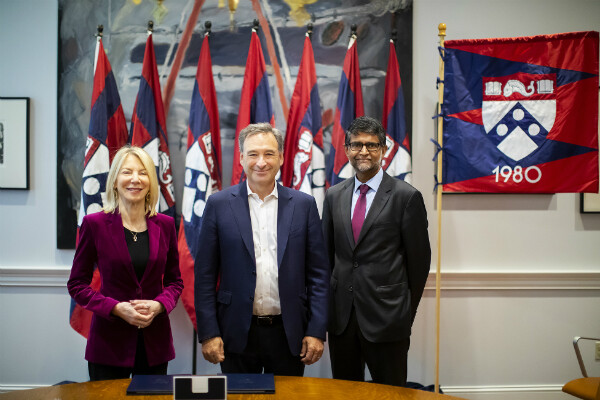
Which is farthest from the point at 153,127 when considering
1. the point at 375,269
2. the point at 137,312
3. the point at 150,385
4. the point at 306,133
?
the point at 150,385

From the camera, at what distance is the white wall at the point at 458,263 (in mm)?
3168

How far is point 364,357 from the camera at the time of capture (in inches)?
87.0

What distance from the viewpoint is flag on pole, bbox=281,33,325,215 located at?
2955 millimetres

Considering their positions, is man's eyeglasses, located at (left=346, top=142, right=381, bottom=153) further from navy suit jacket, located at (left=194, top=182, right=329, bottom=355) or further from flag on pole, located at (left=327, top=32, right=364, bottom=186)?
flag on pole, located at (left=327, top=32, right=364, bottom=186)

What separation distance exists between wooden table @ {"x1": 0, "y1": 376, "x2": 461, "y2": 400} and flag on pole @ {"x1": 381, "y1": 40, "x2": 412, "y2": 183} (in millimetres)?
1659

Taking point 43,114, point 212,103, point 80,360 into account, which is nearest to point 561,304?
point 212,103

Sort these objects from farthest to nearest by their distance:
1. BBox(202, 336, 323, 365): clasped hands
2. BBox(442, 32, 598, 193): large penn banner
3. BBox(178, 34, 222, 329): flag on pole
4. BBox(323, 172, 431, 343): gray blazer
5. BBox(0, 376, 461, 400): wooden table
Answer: BBox(178, 34, 222, 329): flag on pole < BBox(442, 32, 598, 193): large penn banner < BBox(323, 172, 431, 343): gray blazer < BBox(202, 336, 323, 365): clasped hands < BBox(0, 376, 461, 400): wooden table

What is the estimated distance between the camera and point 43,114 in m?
3.17

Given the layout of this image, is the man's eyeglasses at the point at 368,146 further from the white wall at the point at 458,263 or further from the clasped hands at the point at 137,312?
the clasped hands at the point at 137,312

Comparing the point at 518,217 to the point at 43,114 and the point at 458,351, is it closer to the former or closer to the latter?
the point at 458,351

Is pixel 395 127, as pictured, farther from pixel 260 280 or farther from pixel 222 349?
pixel 222 349

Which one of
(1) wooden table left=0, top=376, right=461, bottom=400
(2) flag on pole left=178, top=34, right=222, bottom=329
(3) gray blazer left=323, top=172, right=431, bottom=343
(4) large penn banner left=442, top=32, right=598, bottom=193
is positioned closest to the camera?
(1) wooden table left=0, top=376, right=461, bottom=400

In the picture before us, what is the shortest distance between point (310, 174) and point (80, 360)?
2.04 meters

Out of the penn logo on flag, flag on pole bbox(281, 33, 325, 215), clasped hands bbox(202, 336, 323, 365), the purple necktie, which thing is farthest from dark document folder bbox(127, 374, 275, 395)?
the penn logo on flag
